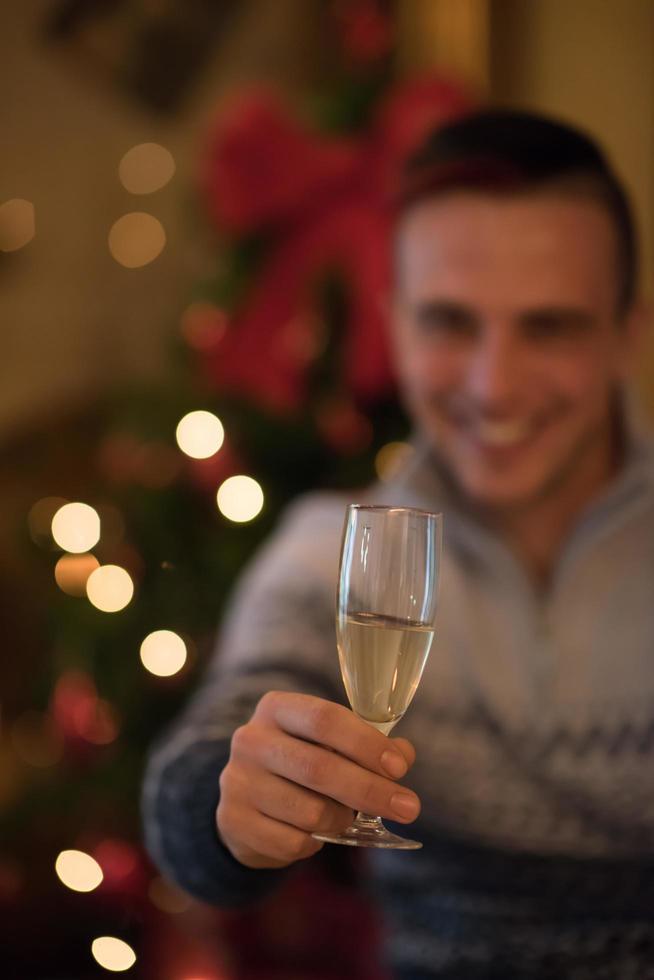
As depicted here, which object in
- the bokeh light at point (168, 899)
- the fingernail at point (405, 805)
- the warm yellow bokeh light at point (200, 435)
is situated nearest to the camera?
the fingernail at point (405, 805)

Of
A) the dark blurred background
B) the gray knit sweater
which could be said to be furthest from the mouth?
the dark blurred background

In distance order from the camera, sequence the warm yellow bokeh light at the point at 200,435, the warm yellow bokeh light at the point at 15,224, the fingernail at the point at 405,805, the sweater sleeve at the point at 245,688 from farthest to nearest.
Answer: the warm yellow bokeh light at the point at 15,224
the warm yellow bokeh light at the point at 200,435
the sweater sleeve at the point at 245,688
the fingernail at the point at 405,805

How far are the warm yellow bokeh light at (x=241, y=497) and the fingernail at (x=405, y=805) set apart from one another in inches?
43.2

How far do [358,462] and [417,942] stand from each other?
75cm

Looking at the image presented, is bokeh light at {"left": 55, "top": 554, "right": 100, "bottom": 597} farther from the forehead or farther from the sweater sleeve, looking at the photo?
the forehead

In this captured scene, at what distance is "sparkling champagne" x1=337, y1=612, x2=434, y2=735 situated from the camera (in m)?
0.72

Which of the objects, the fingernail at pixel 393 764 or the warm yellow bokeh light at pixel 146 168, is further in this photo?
the warm yellow bokeh light at pixel 146 168

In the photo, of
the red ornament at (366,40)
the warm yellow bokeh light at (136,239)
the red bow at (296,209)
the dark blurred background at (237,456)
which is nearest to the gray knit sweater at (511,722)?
the dark blurred background at (237,456)

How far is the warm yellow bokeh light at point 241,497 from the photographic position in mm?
1799

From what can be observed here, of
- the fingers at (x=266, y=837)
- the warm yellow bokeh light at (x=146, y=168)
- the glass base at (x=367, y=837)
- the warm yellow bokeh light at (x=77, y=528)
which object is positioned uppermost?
the warm yellow bokeh light at (x=146, y=168)

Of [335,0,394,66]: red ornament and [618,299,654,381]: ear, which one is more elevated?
[335,0,394,66]: red ornament

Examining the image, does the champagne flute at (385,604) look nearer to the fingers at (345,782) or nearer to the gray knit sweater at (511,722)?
the fingers at (345,782)

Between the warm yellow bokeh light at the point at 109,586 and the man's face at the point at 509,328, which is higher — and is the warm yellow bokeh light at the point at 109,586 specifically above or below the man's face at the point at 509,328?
below

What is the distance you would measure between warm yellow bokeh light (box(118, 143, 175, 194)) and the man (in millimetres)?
1576
